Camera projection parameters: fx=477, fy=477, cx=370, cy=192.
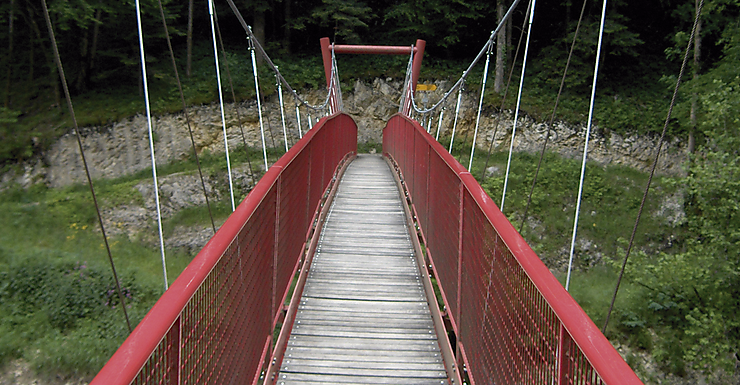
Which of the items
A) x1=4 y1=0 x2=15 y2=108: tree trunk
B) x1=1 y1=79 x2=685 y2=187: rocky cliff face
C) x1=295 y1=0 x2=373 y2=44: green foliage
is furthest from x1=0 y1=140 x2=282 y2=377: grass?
x1=295 y1=0 x2=373 y2=44: green foliage

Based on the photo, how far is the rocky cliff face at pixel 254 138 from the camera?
44.7 ft

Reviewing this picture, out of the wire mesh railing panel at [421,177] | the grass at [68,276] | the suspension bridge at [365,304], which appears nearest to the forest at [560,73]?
the grass at [68,276]

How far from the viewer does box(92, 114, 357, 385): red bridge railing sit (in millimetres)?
1253

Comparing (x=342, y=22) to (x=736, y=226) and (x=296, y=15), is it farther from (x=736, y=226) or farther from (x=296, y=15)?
(x=736, y=226)

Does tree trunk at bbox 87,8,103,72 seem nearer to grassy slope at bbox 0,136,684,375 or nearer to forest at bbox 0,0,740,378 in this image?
forest at bbox 0,0,740,378

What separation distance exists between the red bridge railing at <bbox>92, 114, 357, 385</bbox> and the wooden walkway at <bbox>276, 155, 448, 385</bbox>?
0.30m

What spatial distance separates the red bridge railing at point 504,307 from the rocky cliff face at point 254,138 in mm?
10585

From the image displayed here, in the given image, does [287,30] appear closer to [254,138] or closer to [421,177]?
[254,138]

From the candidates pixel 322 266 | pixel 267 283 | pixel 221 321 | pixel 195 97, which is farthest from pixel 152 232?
pixel 221 321

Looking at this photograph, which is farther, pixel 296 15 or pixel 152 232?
pixel 296 15

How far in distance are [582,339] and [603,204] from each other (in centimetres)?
1366

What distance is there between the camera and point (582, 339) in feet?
4.02

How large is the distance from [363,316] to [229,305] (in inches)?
68.3

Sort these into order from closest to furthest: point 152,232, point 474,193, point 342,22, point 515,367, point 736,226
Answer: point 515,367 → point 474,193 → point 736,226 → point 152,232 → point 342,22
